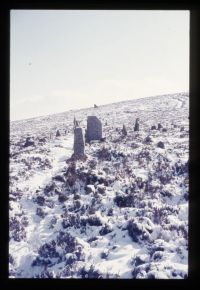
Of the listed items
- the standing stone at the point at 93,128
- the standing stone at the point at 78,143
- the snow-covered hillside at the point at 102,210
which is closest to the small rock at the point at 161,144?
the snow-covered hillside at the point at 102,210

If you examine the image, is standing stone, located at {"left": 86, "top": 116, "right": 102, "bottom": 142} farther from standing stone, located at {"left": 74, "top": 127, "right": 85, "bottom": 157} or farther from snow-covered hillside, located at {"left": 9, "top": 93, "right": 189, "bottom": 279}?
standing stone, located at {"left": 74, "top": 127, "right": 85, "bottom": 157}

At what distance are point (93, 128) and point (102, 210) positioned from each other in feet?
12.0

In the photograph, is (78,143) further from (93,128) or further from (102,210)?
(102,210)

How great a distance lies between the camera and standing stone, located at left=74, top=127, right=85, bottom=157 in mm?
9203

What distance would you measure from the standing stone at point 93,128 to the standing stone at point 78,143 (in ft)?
2.77

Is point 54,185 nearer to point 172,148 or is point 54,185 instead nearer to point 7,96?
point 172,148

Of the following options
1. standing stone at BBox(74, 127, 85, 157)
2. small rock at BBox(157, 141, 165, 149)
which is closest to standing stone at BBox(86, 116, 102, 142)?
standing stone at BBox(74, 127, 85, 157)

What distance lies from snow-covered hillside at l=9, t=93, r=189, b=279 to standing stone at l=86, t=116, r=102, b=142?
0.20m

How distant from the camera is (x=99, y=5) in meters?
2.97

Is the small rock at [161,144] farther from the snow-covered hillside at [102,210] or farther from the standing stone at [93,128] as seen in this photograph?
the standing stone at [93,128]

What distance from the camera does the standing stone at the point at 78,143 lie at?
920cm

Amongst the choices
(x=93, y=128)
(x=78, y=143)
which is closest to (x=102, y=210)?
(x=78, y=143)

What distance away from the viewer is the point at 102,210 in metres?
7.13

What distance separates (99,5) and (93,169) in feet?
20.5
